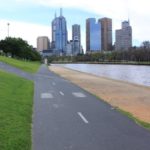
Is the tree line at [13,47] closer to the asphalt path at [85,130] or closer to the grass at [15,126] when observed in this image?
the grass at [15,126]

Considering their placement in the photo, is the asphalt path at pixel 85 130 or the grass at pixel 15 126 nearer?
the grass at pixel 15 126

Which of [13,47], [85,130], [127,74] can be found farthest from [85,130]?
[13,47]

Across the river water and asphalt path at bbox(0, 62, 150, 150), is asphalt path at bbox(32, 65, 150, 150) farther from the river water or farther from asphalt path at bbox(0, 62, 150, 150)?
the river water

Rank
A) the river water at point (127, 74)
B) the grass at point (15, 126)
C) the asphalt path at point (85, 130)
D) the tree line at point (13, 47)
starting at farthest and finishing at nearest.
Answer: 1. the tree line at point (13, 47)
2. the river water at point (127, 74)
3. the asphalt path at point (85, 130)
4. the grass at point (15, 126)

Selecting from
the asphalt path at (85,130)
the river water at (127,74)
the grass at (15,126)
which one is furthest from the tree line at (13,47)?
the asphalt path at (85,130)

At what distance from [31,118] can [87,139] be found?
4247 mm

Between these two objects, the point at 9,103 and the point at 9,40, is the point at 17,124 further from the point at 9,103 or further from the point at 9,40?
the point at 9,40

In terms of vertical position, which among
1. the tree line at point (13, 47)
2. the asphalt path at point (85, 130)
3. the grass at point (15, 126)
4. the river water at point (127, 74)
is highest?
the tree line at point (13, 47)

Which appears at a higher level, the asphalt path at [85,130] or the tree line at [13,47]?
the tree line at [13,47]

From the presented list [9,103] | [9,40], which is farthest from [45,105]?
[9,40]

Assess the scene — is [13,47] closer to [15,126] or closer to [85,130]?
[15,126]

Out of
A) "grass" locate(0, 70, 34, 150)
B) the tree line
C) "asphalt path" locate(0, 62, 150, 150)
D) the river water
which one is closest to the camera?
"grass" locate(0, 70, 34, 150)

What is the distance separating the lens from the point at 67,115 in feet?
56.1

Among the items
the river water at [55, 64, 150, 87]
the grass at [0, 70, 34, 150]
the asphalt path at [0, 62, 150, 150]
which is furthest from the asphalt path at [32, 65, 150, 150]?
the river water at [55, 64, 150, 87]
